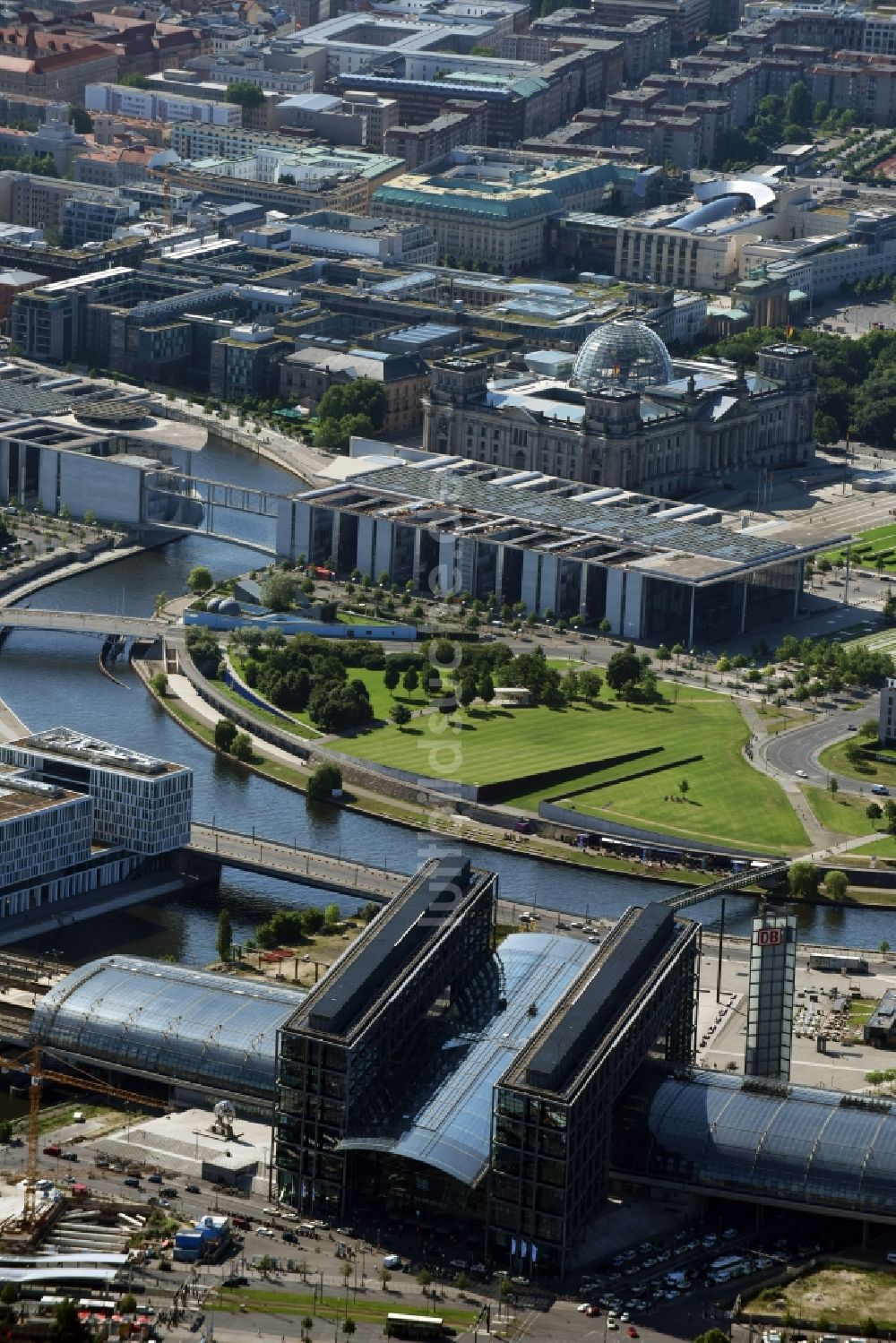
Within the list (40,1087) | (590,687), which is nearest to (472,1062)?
(40,1087)

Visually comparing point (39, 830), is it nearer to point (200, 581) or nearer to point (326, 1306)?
point (326, 1306)

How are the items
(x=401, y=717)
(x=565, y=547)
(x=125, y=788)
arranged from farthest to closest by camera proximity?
(x=565, y=547)
(x=401, y=717)
(x=125, y=788)

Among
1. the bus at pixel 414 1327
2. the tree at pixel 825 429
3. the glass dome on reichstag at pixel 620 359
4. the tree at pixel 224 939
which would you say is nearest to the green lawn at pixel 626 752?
the tree at pixel 224 939

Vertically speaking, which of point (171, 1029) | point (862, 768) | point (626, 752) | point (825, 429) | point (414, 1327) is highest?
point (825, 429)

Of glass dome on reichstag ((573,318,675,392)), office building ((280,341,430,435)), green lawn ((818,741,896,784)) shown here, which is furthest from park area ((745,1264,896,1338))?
office building ((280,341,430,435))

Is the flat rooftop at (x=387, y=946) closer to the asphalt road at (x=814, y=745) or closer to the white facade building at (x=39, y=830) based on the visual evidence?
the white facade building at (x=39, y=830)
